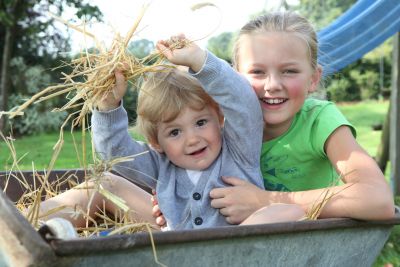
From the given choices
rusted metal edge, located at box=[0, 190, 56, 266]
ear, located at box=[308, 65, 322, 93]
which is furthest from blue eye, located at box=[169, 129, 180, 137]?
rusted metal edge, located at box=[0, 190, 56, 266]

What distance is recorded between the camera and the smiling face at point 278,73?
7.64 ft

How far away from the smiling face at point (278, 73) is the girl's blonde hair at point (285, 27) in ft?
0.08

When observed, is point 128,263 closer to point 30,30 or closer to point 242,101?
point 242,101

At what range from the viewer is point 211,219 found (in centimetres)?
219

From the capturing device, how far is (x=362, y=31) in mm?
4074

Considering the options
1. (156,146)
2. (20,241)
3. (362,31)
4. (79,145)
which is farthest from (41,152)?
(20,241)

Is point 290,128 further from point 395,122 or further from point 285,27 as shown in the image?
point 395,122

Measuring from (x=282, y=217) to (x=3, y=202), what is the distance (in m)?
0.82

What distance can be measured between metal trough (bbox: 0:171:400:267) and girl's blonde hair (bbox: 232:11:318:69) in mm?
776

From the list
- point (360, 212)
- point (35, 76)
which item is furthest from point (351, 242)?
point (35, 76)

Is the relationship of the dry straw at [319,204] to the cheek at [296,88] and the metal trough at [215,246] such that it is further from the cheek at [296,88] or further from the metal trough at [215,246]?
the cheek at [296,88]

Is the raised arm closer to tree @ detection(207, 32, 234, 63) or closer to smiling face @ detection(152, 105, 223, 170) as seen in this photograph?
smiling face @ detection(152, 105, 223, 170)

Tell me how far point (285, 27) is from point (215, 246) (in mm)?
1115

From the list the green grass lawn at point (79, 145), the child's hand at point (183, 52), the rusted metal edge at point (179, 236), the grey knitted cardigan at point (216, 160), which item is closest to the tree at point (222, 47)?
the grey knitted cardigan at point (216, 160)
